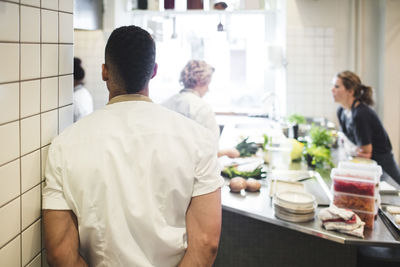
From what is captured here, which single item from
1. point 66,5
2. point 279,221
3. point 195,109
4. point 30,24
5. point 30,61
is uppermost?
point 66,5

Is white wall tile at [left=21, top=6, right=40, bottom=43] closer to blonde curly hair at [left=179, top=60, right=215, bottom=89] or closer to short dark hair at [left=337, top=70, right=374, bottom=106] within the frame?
blonde curly hair at [left=179, top=60, right=215, bottom=89]

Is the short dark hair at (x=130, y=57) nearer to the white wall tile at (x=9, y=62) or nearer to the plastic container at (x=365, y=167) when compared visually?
the white wall tile at (x=9, y=62)

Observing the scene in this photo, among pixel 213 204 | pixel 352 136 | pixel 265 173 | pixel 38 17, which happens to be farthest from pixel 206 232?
pixel 352 136

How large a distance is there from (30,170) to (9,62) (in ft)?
1.11

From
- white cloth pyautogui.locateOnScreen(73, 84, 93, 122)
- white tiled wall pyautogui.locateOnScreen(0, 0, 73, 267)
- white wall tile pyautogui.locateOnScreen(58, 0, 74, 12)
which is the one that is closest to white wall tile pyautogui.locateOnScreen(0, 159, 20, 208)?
white tiled wall pyautogui.locateOnScreen(0, 0, 73, 267)

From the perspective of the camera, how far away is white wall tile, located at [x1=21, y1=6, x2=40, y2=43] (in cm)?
114

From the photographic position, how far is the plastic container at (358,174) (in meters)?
1.84

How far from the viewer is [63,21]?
138 cm

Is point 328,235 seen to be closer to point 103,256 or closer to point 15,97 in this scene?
point 103,256

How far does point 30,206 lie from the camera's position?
A: 4.06 ft

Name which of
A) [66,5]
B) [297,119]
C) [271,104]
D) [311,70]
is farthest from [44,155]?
[271,104]

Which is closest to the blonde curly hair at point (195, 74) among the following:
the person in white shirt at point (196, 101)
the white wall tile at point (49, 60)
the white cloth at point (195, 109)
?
the person in white shirt at point (196, 101)

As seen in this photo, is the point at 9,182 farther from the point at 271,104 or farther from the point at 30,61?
the point at 271,104

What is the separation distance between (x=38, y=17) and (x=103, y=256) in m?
0.76
